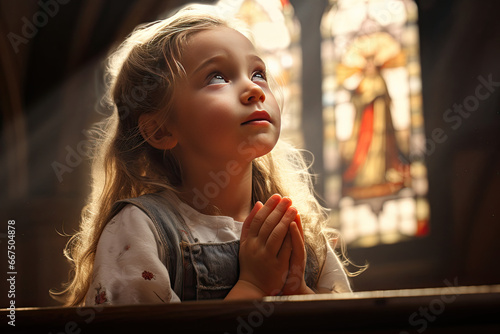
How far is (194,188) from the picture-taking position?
160 centimetres

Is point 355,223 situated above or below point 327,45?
below

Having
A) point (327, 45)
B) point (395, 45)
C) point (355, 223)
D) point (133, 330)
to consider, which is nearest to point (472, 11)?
point (395, 45)

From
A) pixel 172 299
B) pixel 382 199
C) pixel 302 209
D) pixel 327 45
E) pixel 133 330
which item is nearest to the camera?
pixel 133 330

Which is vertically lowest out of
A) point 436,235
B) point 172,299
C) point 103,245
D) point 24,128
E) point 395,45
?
point 436,235

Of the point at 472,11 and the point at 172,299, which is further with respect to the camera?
the point at 472,11

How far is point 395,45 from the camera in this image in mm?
6328

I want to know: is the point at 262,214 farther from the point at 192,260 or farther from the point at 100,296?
the point at 100,296

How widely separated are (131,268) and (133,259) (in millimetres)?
20

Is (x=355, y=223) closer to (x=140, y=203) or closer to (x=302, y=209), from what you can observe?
(x=302, y=209)

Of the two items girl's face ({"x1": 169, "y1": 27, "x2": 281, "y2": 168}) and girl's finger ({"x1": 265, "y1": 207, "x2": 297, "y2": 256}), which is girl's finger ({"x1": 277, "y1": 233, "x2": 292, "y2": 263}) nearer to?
girl's finger ({"x1": 265, "y1": 207, "x2": 297, "y2": 256})

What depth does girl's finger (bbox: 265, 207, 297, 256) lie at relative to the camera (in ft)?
4.43

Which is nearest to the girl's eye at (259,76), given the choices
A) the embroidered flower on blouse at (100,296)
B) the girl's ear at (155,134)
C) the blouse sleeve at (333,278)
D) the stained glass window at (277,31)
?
the girl's ear at (155,134)

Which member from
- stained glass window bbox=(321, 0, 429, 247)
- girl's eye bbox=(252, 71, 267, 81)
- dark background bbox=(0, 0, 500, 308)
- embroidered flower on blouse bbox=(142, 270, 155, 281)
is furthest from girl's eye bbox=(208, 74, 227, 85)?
stained glass window bbox=(321, 0, 429, 247)

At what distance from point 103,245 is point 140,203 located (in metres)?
0.13
